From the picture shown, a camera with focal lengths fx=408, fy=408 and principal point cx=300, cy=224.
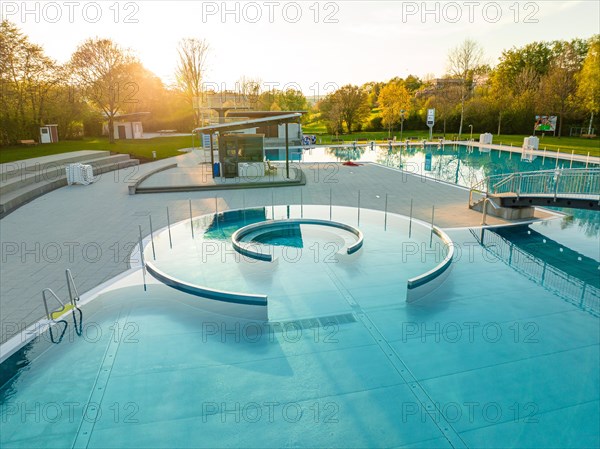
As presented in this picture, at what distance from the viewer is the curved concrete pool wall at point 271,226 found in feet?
36.7

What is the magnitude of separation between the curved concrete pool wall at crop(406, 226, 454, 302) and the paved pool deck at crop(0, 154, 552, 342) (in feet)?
12.5

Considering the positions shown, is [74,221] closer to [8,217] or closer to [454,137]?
[8,217]

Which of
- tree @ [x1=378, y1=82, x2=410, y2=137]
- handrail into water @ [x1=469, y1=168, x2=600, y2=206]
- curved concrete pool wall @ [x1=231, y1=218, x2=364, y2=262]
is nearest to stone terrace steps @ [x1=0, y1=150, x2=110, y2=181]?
curved concrete pool wall @ [x1=231, y1=218, x2=364, y2=262]

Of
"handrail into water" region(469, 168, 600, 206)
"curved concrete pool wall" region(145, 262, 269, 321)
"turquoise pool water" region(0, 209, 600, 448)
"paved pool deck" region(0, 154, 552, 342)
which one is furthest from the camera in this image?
"handrail into water" region(469, 168, 600, 206)

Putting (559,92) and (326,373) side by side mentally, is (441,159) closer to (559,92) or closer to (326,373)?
(559,92)

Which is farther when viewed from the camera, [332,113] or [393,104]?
[332,113]

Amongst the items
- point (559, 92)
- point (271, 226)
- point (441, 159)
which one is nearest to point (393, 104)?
point (559, 92)

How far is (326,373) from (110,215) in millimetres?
11930

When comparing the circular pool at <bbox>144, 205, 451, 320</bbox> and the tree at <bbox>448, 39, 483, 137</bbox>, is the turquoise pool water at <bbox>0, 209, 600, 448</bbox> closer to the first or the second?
the circular pool at <bbox>144, 205, 451, 320</bbox>

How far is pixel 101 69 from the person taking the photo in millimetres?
36000

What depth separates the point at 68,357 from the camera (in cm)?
681

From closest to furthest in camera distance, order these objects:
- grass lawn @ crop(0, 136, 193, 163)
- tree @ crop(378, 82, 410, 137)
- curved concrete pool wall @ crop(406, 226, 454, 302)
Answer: curved concrete pool wall @ crop(406, 226, 454, 302)
grass lawn @ crop(0, 136, 193, 163)
tree @ crop(378, 82, 410, 137)

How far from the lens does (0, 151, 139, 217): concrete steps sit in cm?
1681

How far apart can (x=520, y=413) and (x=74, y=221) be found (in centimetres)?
1449
